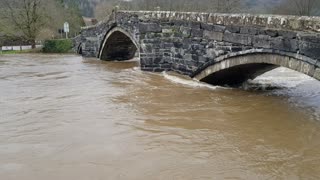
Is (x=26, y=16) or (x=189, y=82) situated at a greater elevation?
(x=26, y=16)

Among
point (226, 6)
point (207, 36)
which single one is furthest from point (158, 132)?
point (226, 6)

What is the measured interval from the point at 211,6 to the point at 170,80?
18395 millimetres

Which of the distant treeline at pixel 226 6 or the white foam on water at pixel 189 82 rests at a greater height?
the distant treeline at pixel 226 6

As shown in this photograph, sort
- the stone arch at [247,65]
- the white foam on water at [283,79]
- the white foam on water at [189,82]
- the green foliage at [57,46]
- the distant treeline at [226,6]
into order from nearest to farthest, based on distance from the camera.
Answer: the stone arch at [247,65] → the white foam on water at [189,82] → the white foam on water at [283,79] → the distant treeline at [226,6] → the green foliage at [57,46]

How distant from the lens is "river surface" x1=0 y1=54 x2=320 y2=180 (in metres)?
5.84

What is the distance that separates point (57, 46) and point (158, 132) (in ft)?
79.2

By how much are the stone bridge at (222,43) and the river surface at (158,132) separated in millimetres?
828

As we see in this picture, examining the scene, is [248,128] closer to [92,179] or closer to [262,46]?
[262,46]

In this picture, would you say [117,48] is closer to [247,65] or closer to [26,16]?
[247,65]

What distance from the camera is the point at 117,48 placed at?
21609 millimetres

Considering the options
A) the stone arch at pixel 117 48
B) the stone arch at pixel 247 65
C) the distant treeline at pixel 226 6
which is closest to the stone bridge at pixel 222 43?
the stone arch at pixel 247 65

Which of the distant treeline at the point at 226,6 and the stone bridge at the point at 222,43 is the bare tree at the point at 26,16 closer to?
the distant treeline at the point at 226,6

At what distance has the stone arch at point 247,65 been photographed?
27.6 feet

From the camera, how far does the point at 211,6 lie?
29.9m
